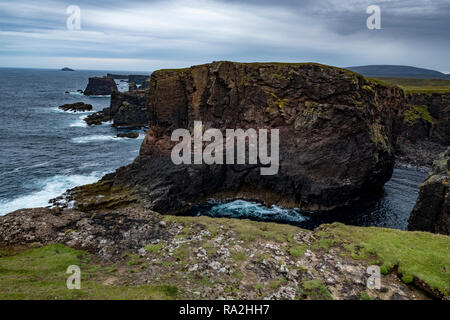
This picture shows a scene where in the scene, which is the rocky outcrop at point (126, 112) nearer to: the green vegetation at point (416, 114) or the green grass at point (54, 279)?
the green grass at point (54, 279)

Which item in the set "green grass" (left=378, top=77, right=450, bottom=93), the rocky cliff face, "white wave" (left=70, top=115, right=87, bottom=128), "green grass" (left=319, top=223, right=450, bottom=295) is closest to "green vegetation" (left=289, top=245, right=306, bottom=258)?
"green grass" (left=319, top=223, right=450, bottom=295)

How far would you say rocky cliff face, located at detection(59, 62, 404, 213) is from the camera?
41.4 meters

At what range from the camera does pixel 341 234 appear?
20391 mm

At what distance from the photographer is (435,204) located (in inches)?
1014

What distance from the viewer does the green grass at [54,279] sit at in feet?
41.8

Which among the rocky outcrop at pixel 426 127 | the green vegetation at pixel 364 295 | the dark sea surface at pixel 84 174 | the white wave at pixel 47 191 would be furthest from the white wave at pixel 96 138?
the rocky outcrop at pixel 426 127

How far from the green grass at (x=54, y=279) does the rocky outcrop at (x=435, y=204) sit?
83.2ft

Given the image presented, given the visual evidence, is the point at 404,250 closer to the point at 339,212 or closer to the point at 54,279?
the point at 54,279

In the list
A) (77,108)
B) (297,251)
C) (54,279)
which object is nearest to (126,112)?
(77,108)

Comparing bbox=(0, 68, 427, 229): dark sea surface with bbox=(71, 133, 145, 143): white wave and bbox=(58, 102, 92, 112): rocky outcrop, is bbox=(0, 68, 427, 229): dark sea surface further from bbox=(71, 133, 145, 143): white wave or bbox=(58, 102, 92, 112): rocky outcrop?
bbox=(58, 102, 92, 112): rocky outcrop

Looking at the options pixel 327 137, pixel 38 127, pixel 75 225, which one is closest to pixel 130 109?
pixel 38 127

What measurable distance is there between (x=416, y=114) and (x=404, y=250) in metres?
78.3
